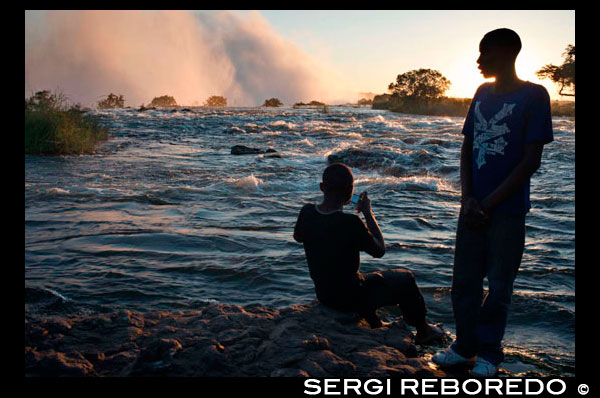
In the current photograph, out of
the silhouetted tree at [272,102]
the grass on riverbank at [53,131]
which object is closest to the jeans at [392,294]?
the grass on riverbank at [53,131]

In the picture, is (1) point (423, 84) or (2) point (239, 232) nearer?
(2) point (239, 232)

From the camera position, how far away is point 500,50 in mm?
3006

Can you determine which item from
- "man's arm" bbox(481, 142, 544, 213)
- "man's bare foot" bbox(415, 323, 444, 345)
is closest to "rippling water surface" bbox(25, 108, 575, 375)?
"man's bare foot" bbox(415, 323, 444, 345)

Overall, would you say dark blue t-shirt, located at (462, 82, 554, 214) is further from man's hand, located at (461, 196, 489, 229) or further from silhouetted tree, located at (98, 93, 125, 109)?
silhouetted tree, located at (98, 93, 125, 109)

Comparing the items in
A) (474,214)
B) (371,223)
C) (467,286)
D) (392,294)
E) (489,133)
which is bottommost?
(392,294)

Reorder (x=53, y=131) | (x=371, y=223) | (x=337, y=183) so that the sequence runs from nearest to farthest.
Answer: (x=337, y=183) < (x=371, y=223) < (x=53, y=131)

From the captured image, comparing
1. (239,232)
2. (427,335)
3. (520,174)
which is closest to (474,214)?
(520,174)

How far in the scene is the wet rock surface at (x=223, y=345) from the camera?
2.91 m

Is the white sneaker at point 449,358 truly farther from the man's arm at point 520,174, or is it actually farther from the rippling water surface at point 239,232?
the man's arm at point 520,174

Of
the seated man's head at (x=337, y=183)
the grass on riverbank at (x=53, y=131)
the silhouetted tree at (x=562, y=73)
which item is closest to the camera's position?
the seated man's head at (x=337, y=183)

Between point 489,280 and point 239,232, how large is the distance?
172 inches

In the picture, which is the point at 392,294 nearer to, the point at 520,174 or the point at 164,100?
the point at 520,174

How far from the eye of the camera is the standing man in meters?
2.94
